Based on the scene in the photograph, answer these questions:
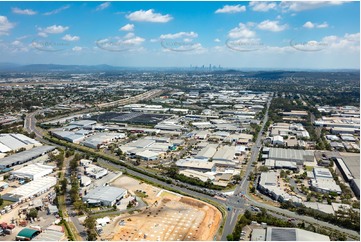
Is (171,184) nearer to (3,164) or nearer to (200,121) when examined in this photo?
(3,164)

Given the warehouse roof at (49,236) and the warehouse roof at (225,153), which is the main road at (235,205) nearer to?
the warehouse roof at (225,153)

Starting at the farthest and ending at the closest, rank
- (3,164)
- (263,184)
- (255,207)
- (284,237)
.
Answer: (3,164) → (263,184) → (255,207) → (284,237)

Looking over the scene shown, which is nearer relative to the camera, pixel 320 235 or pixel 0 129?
pixel 320 235

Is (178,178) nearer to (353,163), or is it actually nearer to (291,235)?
(291,235)

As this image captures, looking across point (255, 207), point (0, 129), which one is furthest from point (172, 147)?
point (0, 129)

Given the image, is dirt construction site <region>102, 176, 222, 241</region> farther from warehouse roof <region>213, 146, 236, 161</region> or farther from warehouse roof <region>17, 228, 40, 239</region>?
warehouse roof <region>213, 146, 236, 161</region>

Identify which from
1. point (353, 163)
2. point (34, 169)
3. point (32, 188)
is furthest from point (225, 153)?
point (32, 188)
